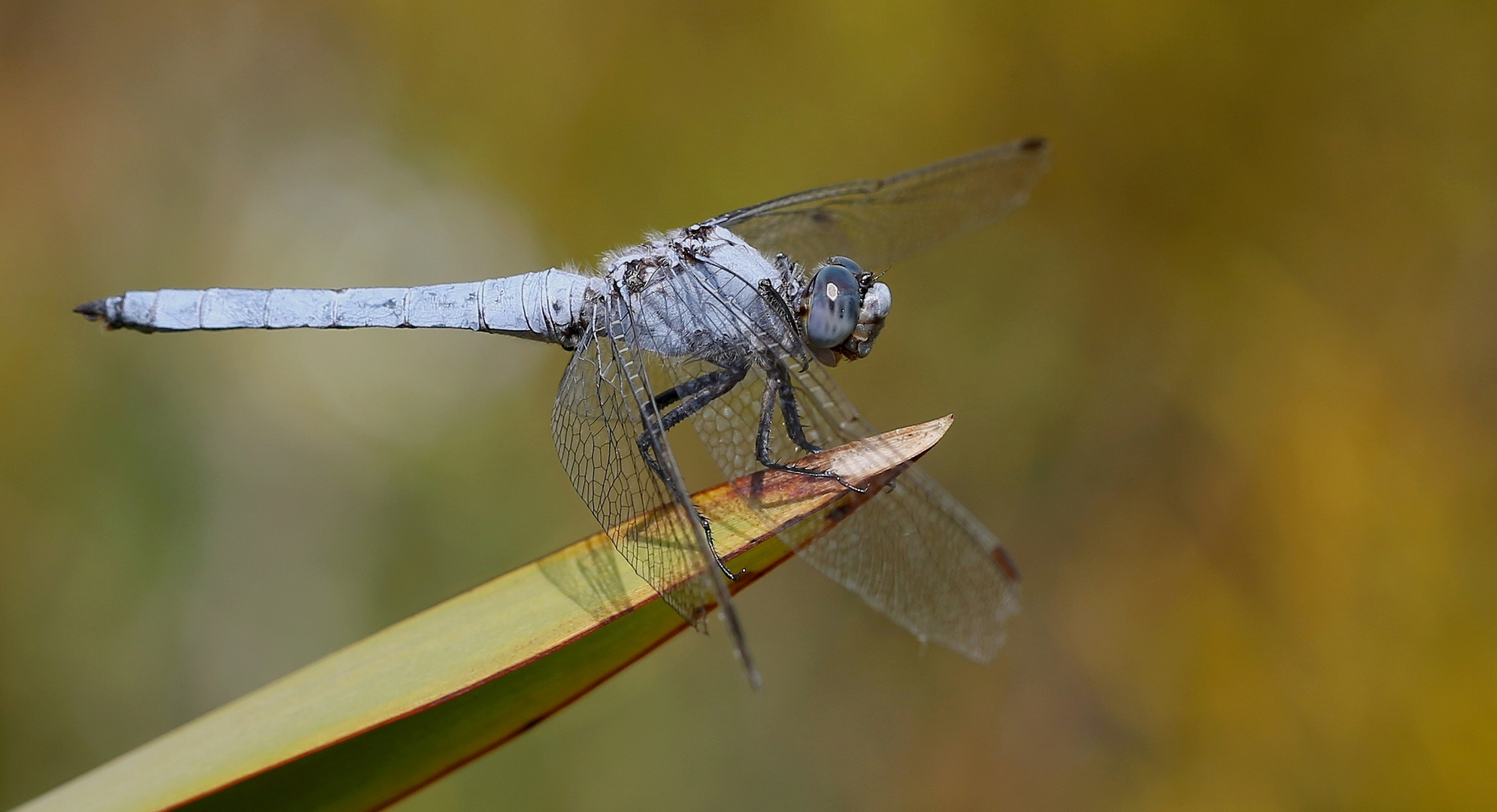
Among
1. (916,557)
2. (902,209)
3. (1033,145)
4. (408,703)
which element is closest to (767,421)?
(916,557)

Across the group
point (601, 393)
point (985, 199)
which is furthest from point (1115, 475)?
point (601, 393)

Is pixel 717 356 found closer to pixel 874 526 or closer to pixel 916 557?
pixel 874 526

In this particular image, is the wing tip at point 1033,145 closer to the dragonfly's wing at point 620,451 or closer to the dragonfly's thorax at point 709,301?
the dragonfly's thorax at point 709,301

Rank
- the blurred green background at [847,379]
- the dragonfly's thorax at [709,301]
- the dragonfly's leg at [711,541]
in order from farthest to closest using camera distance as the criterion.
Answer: the blurred green background at [847,379] < the dragonfly's thorax at [709,301] < the dragonfly's leg at [711,541]

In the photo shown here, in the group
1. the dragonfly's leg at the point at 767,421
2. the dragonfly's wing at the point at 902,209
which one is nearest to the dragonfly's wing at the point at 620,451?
the dragonfly's leg at the point at 767,421

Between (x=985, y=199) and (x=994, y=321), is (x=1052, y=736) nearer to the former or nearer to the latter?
(x=994, y=321)

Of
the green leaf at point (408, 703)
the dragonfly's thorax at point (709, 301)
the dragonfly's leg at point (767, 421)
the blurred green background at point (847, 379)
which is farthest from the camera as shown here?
the blurred green background at point (847, 379)
